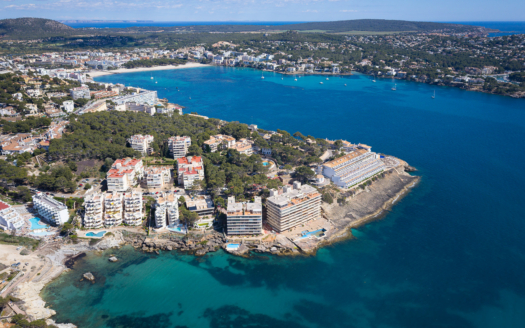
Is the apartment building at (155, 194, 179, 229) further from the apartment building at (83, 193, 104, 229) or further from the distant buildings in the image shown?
the apartment building at (83, 193, 104, 229)

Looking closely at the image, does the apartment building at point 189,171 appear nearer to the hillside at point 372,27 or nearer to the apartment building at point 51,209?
the apartment building at point 51,209

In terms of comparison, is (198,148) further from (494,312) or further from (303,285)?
(494,312)

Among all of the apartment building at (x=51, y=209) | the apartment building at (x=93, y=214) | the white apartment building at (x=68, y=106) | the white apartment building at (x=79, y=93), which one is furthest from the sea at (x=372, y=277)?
the white apartment building at (x=79, y=93)

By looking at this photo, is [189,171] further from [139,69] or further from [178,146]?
[139,69]

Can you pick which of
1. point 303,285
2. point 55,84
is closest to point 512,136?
point 303,285

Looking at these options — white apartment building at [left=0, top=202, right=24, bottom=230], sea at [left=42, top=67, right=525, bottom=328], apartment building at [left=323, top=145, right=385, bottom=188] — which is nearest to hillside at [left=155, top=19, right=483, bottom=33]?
sea at [left=42, top=67, right=525, bottom=328]
